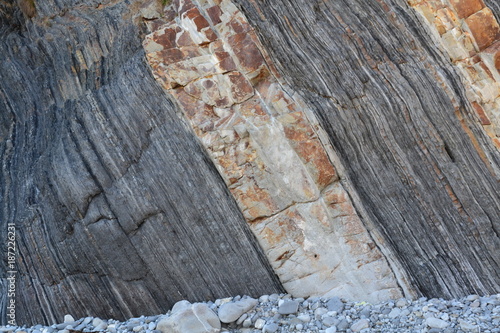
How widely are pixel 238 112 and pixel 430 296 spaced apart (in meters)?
3.18

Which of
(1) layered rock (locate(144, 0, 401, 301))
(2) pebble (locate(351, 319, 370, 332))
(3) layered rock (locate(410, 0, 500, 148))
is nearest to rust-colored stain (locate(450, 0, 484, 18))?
(3) layered rock (locate(410, 0, 500, 148))

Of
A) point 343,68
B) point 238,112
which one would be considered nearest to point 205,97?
point 238,112

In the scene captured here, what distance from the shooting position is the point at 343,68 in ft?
23.0

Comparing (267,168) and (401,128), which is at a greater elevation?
(267,168)

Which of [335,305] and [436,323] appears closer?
[436,323]

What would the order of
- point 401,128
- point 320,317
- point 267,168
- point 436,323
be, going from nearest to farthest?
point 436,323 → point 320,317 → point 267,168 → point 401,128

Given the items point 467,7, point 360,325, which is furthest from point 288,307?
point 467,7

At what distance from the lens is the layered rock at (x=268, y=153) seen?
20.7 feet

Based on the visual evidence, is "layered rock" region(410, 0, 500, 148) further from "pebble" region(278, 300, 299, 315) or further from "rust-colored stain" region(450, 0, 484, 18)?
"pebble" region(278, 300, 299, 315)

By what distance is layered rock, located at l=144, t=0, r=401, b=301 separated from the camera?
→ 630 centimetres

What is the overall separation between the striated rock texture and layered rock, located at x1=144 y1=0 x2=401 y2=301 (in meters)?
0.23

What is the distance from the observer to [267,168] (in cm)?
658

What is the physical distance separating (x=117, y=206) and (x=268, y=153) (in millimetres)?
2117

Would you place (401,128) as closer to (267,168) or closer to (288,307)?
(267,168)
